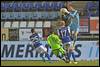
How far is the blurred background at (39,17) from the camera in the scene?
23.3 meters

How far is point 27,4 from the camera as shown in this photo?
25.6 meters

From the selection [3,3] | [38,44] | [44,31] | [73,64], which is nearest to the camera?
[73,64]

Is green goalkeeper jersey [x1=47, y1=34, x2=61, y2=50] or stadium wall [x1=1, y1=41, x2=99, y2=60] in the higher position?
green goalkeeper jersey [x1=47, y1=34, x2=61, y2=50]

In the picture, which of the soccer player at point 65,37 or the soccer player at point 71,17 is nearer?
the soccer player at point 71,17

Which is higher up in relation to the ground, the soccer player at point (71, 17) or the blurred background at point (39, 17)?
the soccer player at point (71, 17)

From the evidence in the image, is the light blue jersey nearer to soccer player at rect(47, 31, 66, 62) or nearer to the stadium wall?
soccer player at rect(47, 31, 66, 62)

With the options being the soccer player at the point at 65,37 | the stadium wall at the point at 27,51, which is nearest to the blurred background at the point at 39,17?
the stadium wall at the point at 27,51

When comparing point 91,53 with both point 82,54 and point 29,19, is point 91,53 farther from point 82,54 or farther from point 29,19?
point 29,19

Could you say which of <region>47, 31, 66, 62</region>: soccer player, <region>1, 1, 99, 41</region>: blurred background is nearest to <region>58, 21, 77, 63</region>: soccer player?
<region>47, 31, 66, 62</region>: soccer player

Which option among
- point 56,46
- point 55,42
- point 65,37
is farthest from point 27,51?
point 65,37

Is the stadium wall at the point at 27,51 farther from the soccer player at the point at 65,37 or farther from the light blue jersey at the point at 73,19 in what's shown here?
the light blue jersey at the point at 73,19

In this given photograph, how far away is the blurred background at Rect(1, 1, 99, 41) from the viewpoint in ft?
76.4

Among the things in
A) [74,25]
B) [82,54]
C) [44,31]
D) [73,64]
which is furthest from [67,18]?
[44,31]

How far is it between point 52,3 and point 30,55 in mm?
10353
